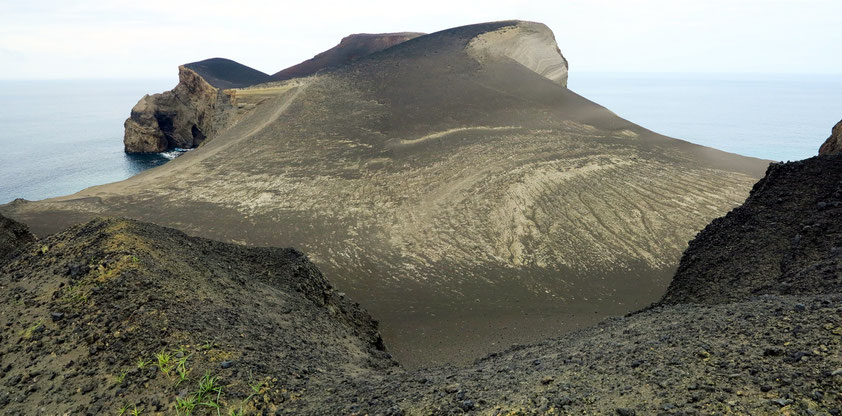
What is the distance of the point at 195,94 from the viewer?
145 feet

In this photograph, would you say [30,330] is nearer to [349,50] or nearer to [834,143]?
[834,143]

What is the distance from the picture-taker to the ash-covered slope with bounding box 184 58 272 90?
144 feet

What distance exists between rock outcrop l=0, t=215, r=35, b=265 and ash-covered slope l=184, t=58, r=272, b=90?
31.5 metres

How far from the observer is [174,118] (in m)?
45.1

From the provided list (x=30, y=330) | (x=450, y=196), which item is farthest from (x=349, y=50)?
(x=30, y=330)

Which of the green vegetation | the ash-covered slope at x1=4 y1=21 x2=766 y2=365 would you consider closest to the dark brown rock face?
the ash-covered slope at x1=4 y1=21 x2=766 y2=365

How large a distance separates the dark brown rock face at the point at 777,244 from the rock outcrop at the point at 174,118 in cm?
4024

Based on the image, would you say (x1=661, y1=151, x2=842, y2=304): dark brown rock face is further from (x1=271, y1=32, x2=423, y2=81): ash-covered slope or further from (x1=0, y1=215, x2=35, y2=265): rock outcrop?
(x1=271, y1=32, x2=423, y2=81): ash-covered slope

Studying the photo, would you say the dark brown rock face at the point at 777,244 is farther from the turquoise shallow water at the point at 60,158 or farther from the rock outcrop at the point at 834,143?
the turquoise shallow water at the point at 60,158

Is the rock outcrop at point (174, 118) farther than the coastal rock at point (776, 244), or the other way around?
the rock outcrop at point (174, 118)

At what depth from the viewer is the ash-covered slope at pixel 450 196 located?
48.4 ft

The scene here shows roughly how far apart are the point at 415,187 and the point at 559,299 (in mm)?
7726

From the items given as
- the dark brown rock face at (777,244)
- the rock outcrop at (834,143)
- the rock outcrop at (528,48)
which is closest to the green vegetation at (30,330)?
the dark brown rock face at (777,244)

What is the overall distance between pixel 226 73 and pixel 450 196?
3710 centimetres
